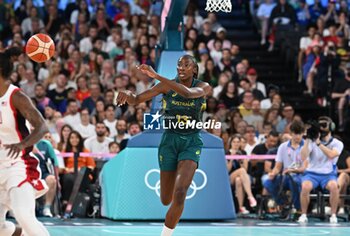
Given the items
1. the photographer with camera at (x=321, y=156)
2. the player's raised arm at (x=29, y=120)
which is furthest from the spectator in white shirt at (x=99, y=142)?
the player's raised arm at (x=29, y=120)

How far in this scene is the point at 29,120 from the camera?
8.57m

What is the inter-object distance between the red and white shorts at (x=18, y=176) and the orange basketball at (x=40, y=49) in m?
2.74

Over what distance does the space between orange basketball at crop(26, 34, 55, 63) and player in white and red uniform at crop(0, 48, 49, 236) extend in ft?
8.08

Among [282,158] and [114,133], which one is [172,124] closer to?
[282,158]

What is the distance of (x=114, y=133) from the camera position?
1911cm

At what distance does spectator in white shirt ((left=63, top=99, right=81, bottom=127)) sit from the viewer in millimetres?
19422

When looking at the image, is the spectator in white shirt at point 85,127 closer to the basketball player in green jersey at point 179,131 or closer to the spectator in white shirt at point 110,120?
the spectator in white shirt at point 110,120

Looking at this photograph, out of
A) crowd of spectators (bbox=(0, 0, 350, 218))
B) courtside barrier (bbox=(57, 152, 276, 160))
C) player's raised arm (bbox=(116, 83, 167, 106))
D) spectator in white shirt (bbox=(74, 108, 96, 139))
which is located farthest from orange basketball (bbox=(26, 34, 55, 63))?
spectator in white shirt (bbox=(74, 108, 96, 139))

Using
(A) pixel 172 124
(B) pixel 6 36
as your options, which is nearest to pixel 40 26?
(B) pixel 6 36

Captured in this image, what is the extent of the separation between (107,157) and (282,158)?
3380mm

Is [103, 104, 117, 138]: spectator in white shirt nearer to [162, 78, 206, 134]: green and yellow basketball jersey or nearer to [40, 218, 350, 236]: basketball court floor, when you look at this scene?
[40, 218, 350, 236]: basketball court floor

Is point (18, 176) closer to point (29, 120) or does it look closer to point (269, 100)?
point (29, 120)

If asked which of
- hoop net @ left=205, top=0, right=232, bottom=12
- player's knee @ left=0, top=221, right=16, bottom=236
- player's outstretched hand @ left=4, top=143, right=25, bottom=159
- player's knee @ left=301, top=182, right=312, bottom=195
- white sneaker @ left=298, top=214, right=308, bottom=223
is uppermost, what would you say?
hoop net @ left=205, top=0, right=232, bottom=12

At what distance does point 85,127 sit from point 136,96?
798 cm
